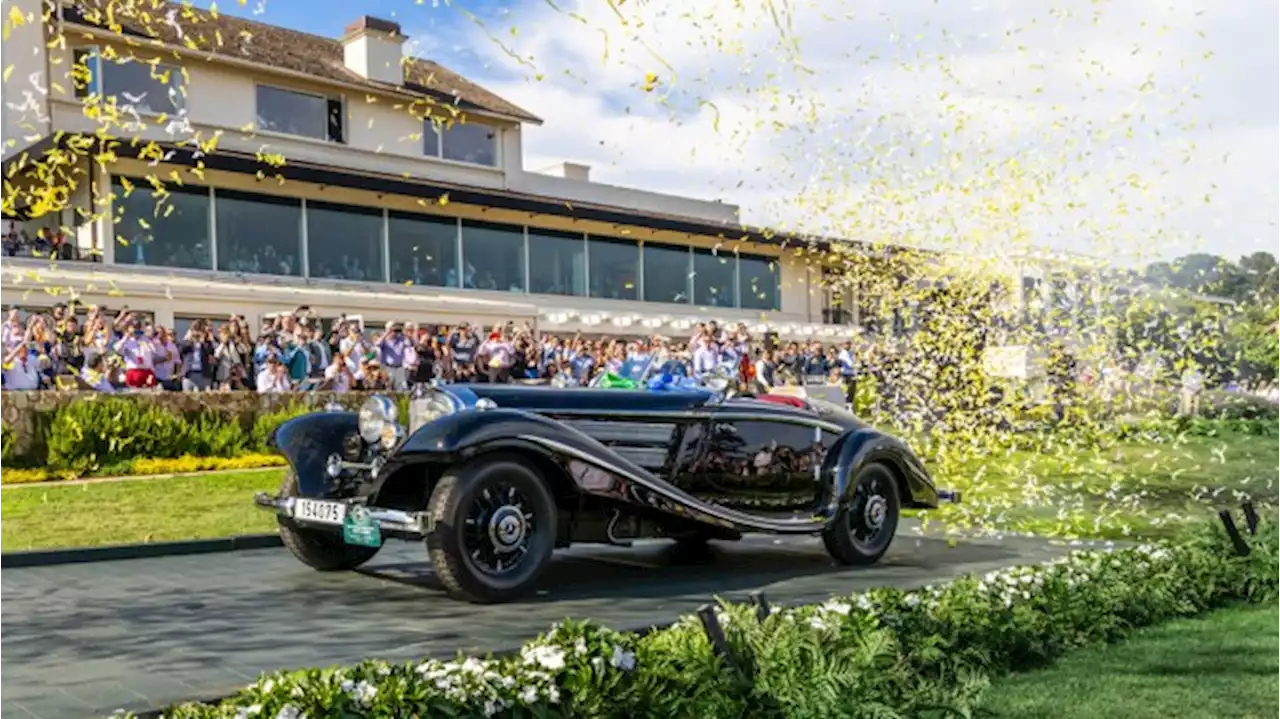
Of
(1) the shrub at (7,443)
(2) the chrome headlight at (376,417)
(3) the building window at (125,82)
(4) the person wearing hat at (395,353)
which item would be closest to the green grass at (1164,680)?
(2) the chrome headlight at (376,417)

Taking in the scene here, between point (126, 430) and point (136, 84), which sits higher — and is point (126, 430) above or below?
below

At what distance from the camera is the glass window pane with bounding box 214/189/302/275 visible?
2512 centimetres

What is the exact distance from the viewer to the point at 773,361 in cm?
2448

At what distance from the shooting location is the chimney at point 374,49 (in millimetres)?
30859

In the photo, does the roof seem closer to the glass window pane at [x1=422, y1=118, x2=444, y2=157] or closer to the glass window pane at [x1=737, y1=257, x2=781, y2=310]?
the glass window pane at [x1=422, y1=118, x2=444, y2=157]

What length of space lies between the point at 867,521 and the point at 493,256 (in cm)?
2217

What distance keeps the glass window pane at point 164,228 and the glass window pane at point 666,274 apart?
13.9m

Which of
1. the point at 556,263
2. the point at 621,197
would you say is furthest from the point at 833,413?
the point at 621,197

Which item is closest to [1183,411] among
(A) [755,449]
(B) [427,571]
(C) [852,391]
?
(C) [852,391]

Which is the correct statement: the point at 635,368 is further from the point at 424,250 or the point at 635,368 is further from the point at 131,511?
the point at 424,250

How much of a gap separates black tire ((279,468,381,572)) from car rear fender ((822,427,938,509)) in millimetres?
3677

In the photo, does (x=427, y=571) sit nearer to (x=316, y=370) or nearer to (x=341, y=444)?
(x=341, y=444)

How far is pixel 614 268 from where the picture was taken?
112 feet

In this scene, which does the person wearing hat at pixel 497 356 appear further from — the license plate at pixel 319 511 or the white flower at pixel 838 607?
the white flower at pixel 838 607
